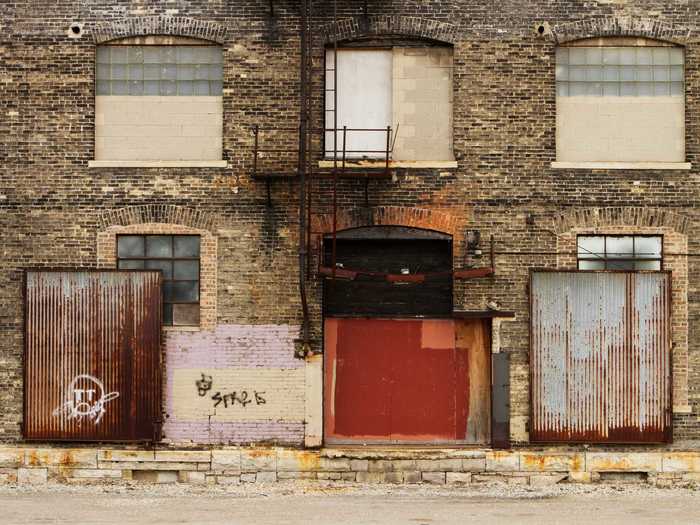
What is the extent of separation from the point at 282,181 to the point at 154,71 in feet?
9.05

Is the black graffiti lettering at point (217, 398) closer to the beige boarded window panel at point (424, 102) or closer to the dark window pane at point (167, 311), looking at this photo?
the dark window pane at point (167, 311)

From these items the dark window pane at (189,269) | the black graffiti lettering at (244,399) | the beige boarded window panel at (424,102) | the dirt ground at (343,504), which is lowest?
the dirt ground at (343,504)

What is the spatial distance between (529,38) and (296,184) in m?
4.40

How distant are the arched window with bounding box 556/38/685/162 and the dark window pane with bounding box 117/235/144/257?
6891 mm

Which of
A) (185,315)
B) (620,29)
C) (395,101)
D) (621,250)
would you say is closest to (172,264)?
(185,315)

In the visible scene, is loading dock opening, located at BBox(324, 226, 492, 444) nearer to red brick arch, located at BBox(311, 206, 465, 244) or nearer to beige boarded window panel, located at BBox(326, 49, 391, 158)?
red brick arch, located at BBox(311, 206, 465, 244)

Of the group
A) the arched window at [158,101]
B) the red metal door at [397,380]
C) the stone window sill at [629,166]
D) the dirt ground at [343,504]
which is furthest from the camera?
the red metal door at [397,380]

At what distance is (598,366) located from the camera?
696 inches

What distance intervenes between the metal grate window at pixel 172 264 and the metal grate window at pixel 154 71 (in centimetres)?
237

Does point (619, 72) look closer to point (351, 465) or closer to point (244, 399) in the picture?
point (351, 465)

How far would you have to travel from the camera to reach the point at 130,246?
17.9 meters

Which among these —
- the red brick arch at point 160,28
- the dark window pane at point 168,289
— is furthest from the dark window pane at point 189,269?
the red brick arch at point 160,28

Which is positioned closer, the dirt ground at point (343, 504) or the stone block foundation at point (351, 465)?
the dirt ground at point (343, 504)

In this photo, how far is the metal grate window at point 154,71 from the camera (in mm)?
Result: 17984
